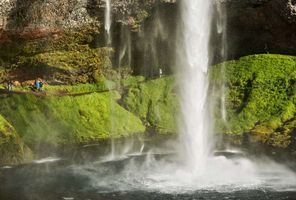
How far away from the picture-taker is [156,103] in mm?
38281

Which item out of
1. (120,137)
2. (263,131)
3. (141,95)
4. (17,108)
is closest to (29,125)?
(17,108)

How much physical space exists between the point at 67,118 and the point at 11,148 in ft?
21.3

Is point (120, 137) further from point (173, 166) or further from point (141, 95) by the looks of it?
point (173, 166)

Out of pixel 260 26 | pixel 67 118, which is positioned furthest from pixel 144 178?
pixel 260 26

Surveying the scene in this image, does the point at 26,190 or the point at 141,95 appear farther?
the point at 141,95

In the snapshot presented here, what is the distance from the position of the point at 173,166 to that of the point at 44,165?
25.8 ft

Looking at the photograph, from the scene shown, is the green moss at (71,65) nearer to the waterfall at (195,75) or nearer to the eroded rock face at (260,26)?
the waterfall at (195,75)

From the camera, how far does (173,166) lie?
27547 millimetres

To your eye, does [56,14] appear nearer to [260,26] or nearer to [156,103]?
[156,103]

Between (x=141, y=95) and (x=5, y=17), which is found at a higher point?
(x=5, y=17)

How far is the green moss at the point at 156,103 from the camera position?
1450 inches

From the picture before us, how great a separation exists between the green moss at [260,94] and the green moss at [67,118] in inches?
290

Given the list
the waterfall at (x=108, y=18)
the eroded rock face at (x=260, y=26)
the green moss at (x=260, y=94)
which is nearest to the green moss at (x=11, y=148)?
the waterfall at (x=108, y=18)

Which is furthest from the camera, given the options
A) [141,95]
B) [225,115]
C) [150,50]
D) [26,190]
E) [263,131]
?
[150,50]
